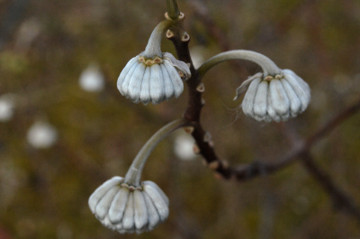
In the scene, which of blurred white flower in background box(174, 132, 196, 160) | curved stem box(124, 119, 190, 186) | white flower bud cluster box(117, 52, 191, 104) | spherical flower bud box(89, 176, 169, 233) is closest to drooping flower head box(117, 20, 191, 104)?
white flower bud cluster box(117, 52, 191, 104)

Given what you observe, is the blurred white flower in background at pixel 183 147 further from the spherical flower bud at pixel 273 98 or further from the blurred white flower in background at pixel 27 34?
the spherical flower bud at pixel 273 98

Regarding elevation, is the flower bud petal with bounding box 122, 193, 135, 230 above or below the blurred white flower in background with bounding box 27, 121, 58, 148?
below

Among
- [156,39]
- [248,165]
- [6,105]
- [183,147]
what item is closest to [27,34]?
[6,105]

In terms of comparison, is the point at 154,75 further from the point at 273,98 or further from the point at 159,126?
the point at 159,126

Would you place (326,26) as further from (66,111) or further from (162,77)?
(162,77)

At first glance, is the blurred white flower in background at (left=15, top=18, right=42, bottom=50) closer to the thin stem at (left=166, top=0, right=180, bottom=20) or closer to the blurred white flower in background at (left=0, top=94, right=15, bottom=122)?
the blurred white flower in background at (left=0, top=94, right=15, bottom=122)
